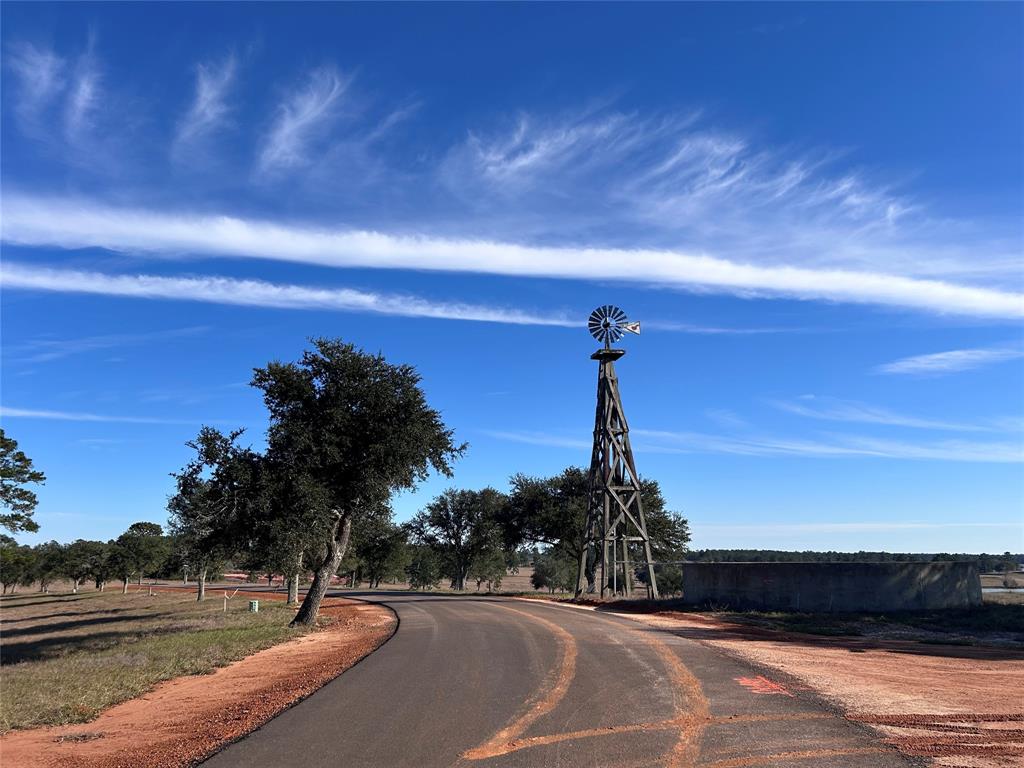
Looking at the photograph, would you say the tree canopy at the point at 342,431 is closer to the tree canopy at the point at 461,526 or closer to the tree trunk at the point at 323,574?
the tree trunk at the point at 323,574

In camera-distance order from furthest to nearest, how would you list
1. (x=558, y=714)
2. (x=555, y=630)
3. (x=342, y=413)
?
(x=342, y=413)
(x=555, y=630)
(x=558, y=714)

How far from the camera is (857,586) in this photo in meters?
29.6

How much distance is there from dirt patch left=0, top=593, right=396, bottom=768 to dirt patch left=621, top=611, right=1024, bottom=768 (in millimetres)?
9197

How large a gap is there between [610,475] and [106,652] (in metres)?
28.7

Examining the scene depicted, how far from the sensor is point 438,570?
87438 mm

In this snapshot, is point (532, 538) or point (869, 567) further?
point (532, 538)

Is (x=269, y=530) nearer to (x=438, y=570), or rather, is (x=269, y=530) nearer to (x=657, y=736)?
(x=657, y=736)

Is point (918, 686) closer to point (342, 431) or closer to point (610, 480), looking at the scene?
point (342, 431)

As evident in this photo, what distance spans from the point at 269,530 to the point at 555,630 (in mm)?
10841

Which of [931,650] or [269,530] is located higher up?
[269,530]

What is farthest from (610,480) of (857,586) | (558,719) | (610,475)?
(558,719)

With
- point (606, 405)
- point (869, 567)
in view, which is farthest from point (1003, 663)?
point (606, 405)

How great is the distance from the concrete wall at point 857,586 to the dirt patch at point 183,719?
2040cm

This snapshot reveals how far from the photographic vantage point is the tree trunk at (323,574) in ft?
90.1
